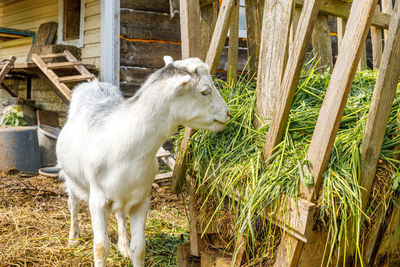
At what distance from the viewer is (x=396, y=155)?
2457 mm

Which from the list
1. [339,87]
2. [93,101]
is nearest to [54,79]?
[93,101]

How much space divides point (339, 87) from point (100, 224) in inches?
86.1

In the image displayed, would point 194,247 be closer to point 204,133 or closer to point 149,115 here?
point 204,133

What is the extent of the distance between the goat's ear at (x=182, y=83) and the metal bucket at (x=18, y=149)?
17.8 ft

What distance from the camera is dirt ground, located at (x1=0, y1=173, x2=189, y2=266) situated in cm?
404

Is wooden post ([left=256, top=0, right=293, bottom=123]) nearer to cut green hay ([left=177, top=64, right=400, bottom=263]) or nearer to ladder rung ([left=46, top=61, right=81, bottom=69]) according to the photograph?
cut green hay ([left=177, top=64, right=400, bottom=263])

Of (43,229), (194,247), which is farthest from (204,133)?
(43,229)

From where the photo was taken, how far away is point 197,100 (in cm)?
304

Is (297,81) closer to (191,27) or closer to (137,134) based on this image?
(191,27)

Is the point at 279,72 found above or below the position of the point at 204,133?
above

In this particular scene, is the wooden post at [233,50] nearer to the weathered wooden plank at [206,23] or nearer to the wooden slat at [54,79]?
the weathered wooden plank at [206,23]

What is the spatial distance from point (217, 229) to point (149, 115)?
971 millimetres

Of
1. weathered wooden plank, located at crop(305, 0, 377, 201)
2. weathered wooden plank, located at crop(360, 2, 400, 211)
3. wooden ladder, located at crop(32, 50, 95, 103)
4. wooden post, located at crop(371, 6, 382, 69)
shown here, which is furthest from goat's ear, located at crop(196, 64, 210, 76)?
wooden ladder, located at crop(32, 50, 95, 103)

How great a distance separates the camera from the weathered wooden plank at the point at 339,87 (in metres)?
2.19
